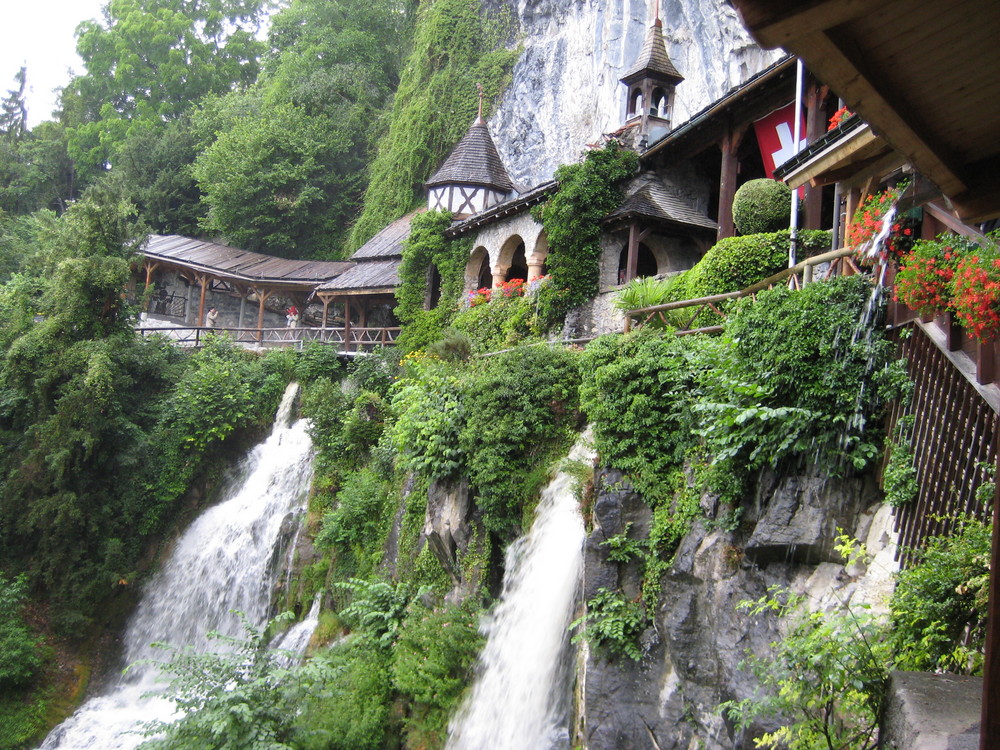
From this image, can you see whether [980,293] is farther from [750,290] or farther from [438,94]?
[438,94]

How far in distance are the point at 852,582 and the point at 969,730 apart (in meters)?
3.17

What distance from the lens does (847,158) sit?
8586mm

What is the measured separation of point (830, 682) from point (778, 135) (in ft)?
41.6

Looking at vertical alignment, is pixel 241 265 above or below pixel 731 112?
below

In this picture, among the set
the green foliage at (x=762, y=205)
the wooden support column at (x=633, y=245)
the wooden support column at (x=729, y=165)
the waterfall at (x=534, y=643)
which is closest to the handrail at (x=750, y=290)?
the waterfall at (x=534, y=643)

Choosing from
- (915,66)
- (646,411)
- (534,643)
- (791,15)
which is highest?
(915,66)

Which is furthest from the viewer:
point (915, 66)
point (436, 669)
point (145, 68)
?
point (145, 68)

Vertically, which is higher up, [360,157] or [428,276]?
[360,157]

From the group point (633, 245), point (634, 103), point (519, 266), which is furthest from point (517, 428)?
point (519, 266)

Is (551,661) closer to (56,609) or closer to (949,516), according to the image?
(949,516)

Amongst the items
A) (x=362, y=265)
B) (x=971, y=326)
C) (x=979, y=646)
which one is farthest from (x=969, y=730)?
(x=362, y=265)

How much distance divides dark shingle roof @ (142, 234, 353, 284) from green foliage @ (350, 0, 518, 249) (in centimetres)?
267

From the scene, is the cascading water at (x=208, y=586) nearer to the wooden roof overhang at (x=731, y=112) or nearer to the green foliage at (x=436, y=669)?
the green foliage at (x=436, y=669)

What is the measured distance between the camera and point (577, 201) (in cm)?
1955
